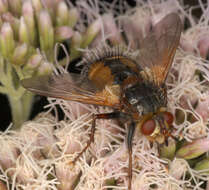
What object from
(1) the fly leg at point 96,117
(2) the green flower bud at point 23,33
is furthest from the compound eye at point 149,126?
(2) the green flower bud at point 23,33

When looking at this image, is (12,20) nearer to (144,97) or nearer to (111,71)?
(111,71)

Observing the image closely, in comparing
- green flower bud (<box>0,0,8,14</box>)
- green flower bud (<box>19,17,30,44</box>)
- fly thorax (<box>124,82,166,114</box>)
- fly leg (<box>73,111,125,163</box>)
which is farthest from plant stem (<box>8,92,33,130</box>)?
fly thorax (<box>124,82,166,114</box>)

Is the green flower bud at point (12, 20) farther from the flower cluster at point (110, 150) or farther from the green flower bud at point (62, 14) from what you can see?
the flower cluster at point (110, 150)

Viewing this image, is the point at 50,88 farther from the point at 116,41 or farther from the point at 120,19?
the point at 120,19

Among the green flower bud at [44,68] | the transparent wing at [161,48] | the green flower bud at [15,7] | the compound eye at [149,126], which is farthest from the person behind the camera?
the green flower bud at [15,7]

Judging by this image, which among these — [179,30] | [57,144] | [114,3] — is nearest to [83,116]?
[57,144]

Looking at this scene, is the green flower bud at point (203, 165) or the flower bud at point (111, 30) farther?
the flower bud at point (111, 30)
